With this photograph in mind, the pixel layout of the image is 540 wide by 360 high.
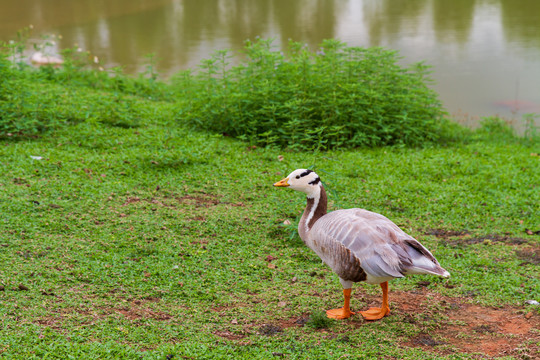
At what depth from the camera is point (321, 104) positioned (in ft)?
25.6

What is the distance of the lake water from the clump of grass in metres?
6.67

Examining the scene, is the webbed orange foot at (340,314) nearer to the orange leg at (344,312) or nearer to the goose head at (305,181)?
the orange leg at (344,312)

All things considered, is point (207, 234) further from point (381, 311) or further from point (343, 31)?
point (343, 31)

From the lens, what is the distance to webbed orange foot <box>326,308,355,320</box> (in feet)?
13.5

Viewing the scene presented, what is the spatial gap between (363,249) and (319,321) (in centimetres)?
60

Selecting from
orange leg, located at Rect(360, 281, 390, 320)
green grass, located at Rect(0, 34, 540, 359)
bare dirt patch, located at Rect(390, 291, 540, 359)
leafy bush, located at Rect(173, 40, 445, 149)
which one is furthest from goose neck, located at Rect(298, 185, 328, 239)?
leafy bush, located at Rect(173, 40, 445, 149)

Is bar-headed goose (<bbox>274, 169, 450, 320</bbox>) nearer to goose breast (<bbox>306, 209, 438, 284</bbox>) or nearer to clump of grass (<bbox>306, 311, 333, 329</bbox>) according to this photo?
goose breast (<bbox>306, 209, 438, 284</bbox>)

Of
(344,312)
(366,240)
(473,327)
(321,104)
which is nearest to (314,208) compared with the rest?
(366,240)

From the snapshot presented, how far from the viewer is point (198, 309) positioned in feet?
14.0

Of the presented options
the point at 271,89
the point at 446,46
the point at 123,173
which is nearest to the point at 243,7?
the point at 446,46

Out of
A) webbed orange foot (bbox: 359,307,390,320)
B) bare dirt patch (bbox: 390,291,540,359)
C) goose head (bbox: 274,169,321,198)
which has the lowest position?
bare dirt patch (bbox: 390,291,540,359)

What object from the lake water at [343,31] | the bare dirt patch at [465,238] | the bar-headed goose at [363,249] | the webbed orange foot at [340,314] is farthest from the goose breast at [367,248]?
the lake water at [343,31]

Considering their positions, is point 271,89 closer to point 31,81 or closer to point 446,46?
point 31,81

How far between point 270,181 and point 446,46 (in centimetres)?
964
